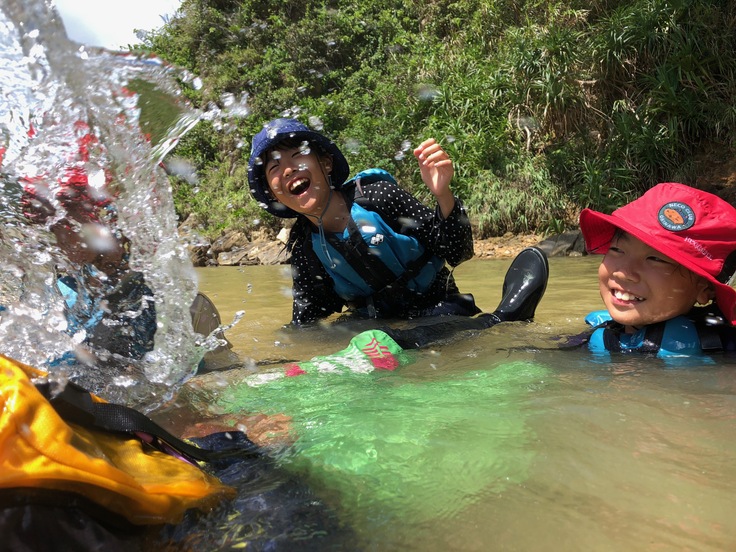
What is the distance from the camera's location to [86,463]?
84 cm

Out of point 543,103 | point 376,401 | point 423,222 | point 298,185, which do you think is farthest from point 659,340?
point 543,103

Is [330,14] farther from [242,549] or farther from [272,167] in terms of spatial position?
[242,549]

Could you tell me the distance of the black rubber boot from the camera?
3016mm

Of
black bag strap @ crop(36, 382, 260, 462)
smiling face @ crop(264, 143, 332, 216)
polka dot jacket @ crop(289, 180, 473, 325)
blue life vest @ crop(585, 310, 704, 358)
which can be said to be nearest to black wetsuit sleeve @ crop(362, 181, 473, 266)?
polka dot jacket @ crop(289, 180, 473, 325)

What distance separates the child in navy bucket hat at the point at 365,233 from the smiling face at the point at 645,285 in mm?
843

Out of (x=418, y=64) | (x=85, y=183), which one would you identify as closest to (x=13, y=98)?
(x=85, y=183)

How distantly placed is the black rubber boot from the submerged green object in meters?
0.98

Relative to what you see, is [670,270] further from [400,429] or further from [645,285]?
[400,429]

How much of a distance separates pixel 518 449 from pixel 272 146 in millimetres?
2018

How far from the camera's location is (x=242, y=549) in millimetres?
929

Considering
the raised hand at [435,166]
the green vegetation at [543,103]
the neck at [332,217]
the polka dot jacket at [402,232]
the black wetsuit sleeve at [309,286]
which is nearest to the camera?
the raised hand at [435,166]

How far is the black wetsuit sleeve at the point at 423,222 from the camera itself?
113 inches

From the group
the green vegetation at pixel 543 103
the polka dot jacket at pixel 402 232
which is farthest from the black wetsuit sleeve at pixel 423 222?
the green vegetation at pixel 543 103

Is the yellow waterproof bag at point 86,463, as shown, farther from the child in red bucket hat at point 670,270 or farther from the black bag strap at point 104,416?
the child in red bucket hat at point 670,270
